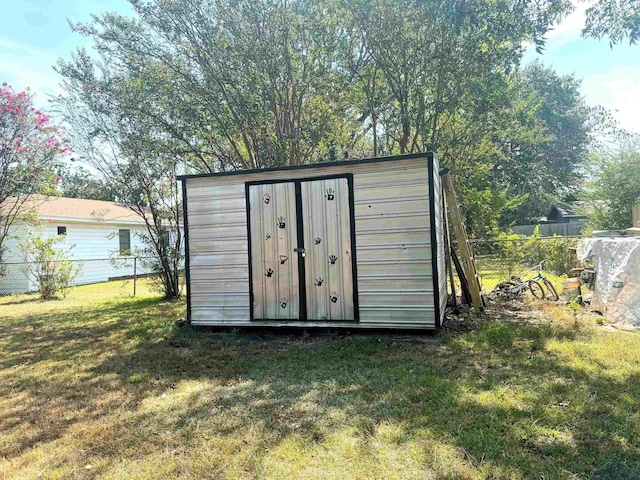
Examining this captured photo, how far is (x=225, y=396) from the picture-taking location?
3.26 m

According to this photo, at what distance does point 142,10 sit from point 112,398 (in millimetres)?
6181

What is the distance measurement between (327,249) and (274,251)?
2.33ft

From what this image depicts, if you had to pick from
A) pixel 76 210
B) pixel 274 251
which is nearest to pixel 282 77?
pixel 274 251

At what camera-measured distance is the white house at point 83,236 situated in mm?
12227

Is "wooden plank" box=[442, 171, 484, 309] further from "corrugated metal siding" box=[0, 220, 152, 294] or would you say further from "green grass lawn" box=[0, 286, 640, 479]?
"corrugated metal siding" box=[0, 220, 152, 294]

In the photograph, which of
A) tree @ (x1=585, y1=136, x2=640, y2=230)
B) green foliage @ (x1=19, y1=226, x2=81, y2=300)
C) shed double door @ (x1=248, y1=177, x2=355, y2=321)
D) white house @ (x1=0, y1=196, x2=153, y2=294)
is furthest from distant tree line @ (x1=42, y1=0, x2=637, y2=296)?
tree @ (x1=585, y1=136, x2=640, y2=230)

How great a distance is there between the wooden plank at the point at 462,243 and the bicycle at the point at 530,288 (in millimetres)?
1221

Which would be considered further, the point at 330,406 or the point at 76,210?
the point at 76,210

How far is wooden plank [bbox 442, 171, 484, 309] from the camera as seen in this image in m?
6.03

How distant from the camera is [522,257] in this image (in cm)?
806

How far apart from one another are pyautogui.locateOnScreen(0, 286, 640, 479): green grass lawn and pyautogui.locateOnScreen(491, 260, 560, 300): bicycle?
1.75 metres

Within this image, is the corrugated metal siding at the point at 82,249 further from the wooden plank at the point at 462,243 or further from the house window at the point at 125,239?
the wooden plank at the point at 462,243

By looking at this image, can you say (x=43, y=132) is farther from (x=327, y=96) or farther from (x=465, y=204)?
(x=465, y=204)

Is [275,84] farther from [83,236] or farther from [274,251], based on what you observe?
[83,236]
